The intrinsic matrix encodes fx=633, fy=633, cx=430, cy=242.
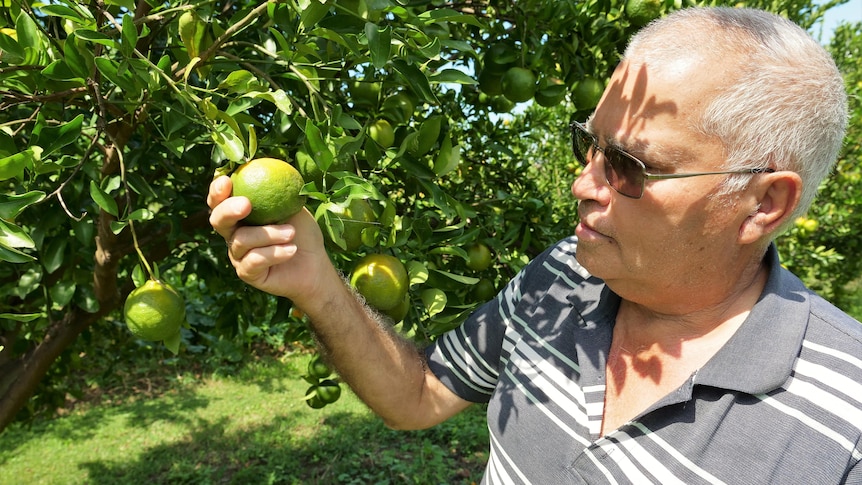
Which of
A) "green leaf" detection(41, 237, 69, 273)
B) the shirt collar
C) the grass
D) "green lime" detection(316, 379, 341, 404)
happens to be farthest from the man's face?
the grass

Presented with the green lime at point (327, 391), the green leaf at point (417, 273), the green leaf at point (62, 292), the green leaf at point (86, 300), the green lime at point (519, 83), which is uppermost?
the green lime at point (519, 83)

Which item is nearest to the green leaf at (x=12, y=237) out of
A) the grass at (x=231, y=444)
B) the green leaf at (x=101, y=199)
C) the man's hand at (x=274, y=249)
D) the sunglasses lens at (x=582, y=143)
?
the green leaf at (x=101, y=199)

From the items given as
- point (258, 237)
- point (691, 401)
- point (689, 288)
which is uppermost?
point (258, 237)

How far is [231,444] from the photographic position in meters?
4.71

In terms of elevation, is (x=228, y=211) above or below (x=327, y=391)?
above

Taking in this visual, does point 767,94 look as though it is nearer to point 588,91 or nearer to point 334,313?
point 588,91

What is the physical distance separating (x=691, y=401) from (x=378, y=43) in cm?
90

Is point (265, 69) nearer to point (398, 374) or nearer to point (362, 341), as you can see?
point (362, 341)

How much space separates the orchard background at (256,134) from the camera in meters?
1.11

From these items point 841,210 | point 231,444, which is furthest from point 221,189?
point 841,210

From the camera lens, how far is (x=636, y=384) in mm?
1381

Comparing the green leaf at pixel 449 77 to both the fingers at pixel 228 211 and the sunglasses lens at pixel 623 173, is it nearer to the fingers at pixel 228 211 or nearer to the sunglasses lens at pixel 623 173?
the sunglasses lens at pixel 623 173

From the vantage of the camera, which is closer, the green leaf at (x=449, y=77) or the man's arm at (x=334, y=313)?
the man's arm at (x=334, y=313)

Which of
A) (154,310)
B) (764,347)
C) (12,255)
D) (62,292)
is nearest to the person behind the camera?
(12,255)
